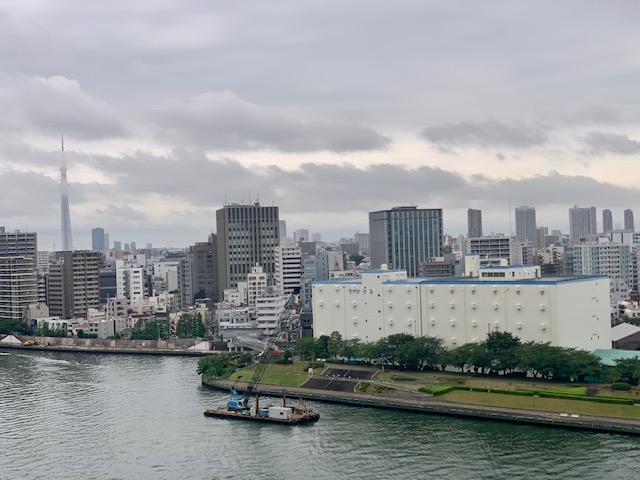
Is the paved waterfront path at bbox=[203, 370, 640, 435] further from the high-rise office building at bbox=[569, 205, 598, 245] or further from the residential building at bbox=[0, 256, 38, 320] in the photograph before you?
the high-rise office building at bbox=[569, 205, 598, 245]

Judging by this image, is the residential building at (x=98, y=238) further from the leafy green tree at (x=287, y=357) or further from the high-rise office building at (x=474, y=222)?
the leafy green tree at (x=287, y=357)

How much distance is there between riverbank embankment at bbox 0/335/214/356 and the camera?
43.4 m

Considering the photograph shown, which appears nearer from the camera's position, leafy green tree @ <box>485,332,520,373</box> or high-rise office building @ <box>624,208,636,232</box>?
leafy green tree @ <box>485,332,520,373</box>

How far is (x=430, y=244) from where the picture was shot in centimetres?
7675

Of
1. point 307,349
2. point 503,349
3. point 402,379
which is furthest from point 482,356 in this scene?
point 307,349

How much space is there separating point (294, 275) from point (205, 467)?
3666cm

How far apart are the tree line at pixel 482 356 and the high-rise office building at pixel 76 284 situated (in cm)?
2704

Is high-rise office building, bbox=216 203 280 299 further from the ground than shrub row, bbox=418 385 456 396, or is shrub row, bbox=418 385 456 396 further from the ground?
high-rise office building, bbox=216 203 280 299

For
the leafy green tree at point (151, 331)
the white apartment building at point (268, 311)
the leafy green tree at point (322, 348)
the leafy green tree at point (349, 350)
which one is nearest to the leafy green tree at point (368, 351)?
the leafy green tree at point (349, 350)

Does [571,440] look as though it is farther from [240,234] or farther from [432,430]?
[240,234]

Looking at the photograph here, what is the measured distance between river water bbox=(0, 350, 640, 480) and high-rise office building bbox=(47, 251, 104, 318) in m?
28.5

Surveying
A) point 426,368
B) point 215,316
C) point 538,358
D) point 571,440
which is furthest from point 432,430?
point 215,316

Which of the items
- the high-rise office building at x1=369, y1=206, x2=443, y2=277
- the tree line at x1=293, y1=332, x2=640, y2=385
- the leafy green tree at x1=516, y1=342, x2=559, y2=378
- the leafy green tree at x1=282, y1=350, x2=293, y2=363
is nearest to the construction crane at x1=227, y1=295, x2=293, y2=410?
the leafy green tree at x1=282, y1=350, x2=293, y2=363

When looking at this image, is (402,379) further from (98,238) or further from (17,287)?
(98,238)
